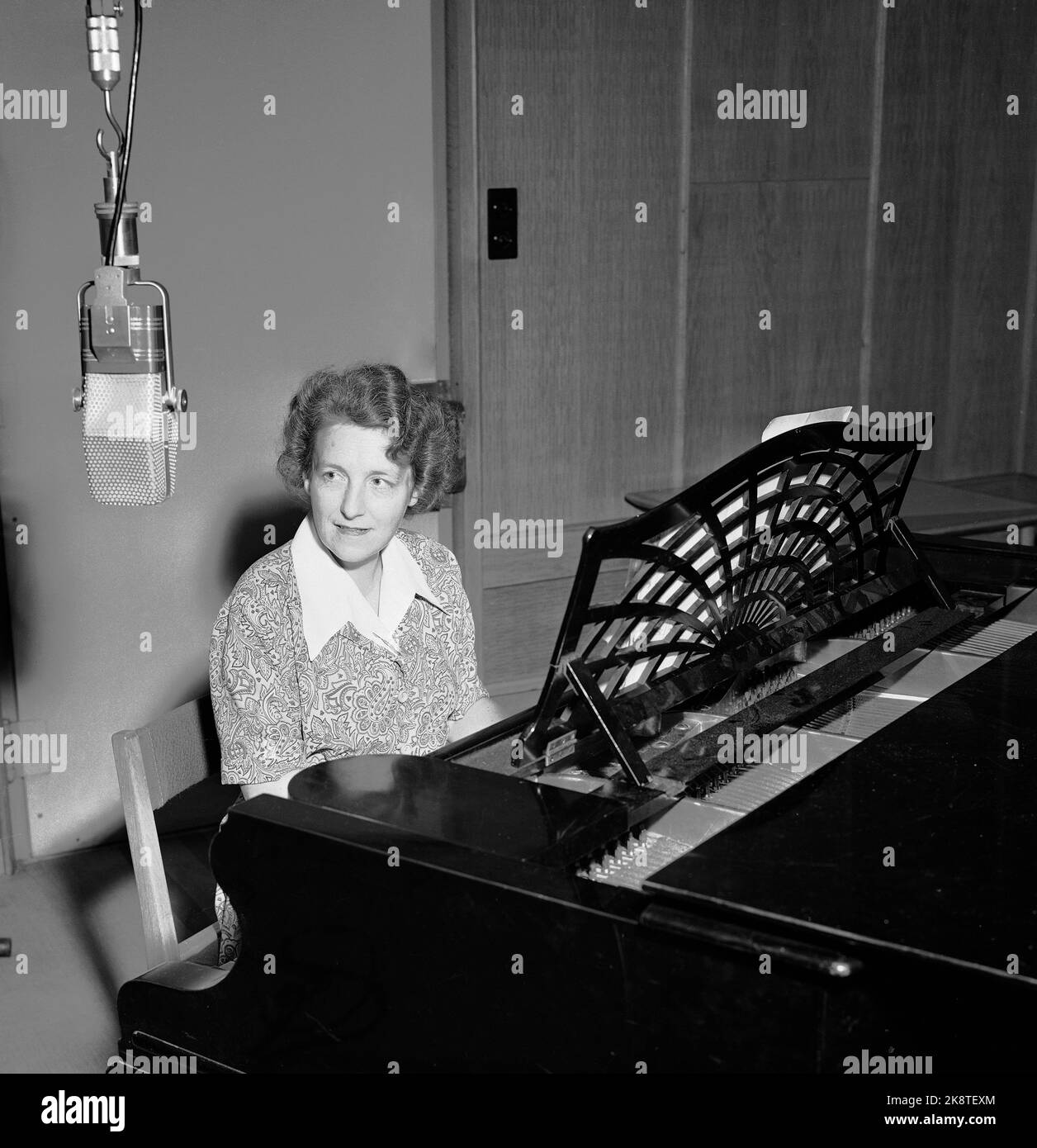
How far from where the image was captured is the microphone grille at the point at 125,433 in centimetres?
137

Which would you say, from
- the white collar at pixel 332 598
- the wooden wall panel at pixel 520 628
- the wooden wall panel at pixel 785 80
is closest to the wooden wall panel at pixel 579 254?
the wooden wall panel at pixel 785 80

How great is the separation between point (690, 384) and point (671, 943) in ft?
9.37

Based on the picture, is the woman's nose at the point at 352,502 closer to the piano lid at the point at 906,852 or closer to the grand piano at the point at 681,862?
the grand piano at the point at 681,862

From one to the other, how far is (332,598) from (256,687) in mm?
162

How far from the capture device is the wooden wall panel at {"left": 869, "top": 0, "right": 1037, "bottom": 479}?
397cm

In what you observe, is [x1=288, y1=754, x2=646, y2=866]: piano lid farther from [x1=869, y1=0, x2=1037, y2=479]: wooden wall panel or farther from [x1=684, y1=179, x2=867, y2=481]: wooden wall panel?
[x1=869, y1=0, x2=1037, y2=479]: wooden wall panel

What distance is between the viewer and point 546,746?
4.99ft

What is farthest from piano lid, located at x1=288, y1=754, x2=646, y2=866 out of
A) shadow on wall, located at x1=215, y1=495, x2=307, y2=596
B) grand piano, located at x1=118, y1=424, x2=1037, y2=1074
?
shadow on wall, located at x1=215, y1=495, x2=307, y2=596

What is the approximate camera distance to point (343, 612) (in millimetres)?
1880

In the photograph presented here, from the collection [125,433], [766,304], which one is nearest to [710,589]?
[125,433]

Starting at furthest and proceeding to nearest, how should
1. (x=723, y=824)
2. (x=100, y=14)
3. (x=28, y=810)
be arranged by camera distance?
(x=28, y=810) → (x=723, y=824) → (x=100, y=14)
